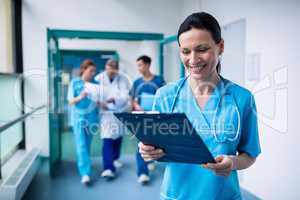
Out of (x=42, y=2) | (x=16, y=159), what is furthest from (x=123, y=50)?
(x=16, y=159)

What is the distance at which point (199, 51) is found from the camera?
86cm

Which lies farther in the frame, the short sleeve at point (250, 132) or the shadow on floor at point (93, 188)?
the shadow on floor at point (93, 188)

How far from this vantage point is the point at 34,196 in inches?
110

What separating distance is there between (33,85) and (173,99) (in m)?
A: 3.38

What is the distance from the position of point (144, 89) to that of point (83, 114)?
70 centimetres

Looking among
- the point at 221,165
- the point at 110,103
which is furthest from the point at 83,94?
the point at 221,165

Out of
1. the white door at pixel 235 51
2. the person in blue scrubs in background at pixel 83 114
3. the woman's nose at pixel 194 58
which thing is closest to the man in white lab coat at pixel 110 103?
the person in blue scrubs in background at pixel 83 114

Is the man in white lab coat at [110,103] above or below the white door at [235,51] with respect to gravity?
below

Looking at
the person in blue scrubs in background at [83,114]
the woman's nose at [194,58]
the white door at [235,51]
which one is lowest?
the person in blue scrubs in background at [83,114]

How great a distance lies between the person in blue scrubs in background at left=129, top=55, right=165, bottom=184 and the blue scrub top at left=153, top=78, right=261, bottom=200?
2.17 meters

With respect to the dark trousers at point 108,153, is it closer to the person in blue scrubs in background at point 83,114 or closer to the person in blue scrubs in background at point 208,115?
the person in blue scrubs in background at point 83,114

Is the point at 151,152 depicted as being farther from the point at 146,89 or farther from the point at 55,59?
the point at 55,59

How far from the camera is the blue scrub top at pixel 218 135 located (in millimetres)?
903

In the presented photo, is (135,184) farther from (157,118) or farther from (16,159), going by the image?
(157,118)
